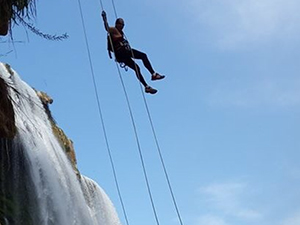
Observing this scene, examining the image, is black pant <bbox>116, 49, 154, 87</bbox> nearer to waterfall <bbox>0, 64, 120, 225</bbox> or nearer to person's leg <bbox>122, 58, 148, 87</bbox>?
person's leg <bbox>122, 58, 148, 87</bbox>

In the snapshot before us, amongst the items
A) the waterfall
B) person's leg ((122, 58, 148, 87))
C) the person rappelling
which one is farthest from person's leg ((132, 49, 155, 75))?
the waterfall

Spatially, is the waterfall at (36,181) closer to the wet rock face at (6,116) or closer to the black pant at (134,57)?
the wet rock face at (6,116)

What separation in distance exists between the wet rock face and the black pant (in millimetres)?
1994

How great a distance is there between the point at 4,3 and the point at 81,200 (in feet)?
15.6

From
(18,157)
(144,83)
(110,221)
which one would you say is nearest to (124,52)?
(144,83)

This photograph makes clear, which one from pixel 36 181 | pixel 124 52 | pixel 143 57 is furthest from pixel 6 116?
pixel 143 57

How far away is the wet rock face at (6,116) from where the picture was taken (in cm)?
1122

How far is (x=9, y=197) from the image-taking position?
11.8 m

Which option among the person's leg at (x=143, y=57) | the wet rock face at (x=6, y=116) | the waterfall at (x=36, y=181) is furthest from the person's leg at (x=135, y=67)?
the wet rock face at (x=6, y=116)

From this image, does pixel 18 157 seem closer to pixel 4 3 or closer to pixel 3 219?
pixel 3 219

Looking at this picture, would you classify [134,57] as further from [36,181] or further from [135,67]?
[36,181]

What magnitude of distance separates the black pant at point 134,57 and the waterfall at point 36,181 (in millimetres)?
1780

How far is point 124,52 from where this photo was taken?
10727 mm

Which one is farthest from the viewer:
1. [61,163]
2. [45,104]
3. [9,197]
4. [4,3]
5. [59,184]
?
[45,104]
